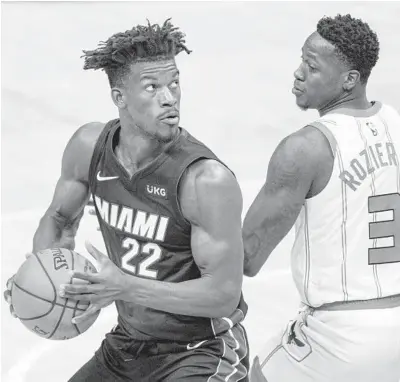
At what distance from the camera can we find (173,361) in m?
5.29

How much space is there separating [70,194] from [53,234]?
208 millimetres

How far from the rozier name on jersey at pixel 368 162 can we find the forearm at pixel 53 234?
54.4 inches

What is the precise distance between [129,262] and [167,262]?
191 mm

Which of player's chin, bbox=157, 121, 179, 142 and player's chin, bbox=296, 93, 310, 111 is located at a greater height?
player's chin, bbox=296, 93, 310, 111

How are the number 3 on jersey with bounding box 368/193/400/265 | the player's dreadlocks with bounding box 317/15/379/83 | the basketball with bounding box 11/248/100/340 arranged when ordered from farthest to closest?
1. the player's dreadlocks with bounding box 317/15/379/83
2. the number 3 on jersey with bounding box 368/193/400/265
3. the basketball with bounding box 11/248/100/340

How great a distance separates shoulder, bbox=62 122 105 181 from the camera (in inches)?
221

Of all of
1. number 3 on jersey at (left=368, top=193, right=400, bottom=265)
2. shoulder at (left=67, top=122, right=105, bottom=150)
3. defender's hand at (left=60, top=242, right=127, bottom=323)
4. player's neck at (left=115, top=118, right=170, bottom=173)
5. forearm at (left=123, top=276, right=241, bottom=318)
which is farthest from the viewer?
shoulder at (left=67, top=122, right=105, bottom=150)

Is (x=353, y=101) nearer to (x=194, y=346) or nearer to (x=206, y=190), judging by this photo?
(x=206, y=190)

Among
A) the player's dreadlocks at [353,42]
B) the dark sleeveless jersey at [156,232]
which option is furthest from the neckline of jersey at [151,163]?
the player's dreadlocks at [353,42]

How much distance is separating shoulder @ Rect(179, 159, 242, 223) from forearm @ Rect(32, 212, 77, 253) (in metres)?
0.85

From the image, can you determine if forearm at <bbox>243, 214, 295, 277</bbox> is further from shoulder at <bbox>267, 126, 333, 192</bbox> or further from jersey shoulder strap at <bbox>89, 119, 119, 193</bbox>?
jersey shoulder strap at <bbox>89, 119, 119, 193</bbox>

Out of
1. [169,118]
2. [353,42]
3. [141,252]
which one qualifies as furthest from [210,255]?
[353,42]

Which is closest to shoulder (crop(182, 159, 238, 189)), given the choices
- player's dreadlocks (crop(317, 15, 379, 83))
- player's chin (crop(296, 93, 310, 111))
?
player's chin (crop(296, 93, 310, 111))

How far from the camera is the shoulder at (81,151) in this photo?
5.62m
